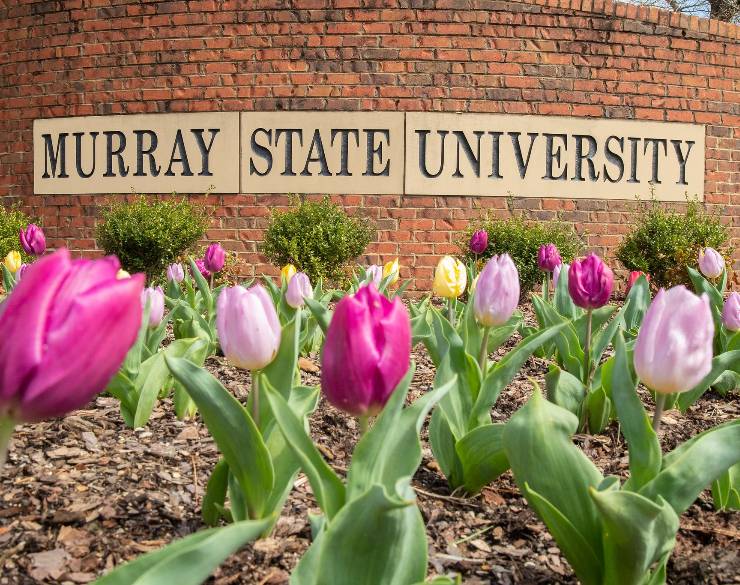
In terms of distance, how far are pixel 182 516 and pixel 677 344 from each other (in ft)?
3.00

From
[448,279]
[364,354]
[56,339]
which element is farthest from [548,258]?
[56,339]

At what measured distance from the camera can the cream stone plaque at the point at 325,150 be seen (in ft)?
22.9

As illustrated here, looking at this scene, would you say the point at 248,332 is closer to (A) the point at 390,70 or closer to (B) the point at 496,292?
(B) the point at 496,292

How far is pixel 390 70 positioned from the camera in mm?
6934

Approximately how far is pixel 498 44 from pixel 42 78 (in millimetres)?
4680

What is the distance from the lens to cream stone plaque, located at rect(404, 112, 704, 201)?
7.00 meters

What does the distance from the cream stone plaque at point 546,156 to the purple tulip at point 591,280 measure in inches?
203

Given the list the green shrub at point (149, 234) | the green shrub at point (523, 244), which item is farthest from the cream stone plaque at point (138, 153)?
the green shrub at point (523, 244)

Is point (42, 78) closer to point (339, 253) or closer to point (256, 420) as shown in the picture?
point (339, 253)

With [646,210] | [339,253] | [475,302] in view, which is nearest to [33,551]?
[475,302]

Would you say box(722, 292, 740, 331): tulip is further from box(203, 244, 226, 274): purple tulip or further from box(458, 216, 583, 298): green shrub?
box(458, 216, 583, 298): green shrub

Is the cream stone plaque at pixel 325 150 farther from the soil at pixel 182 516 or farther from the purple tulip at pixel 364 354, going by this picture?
the purple tulip at pixel 364 354

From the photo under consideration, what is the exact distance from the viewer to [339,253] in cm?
638

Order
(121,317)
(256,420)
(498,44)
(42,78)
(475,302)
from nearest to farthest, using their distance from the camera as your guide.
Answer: (121,317), (256,420), (475,302), (498,44), (42,78)
